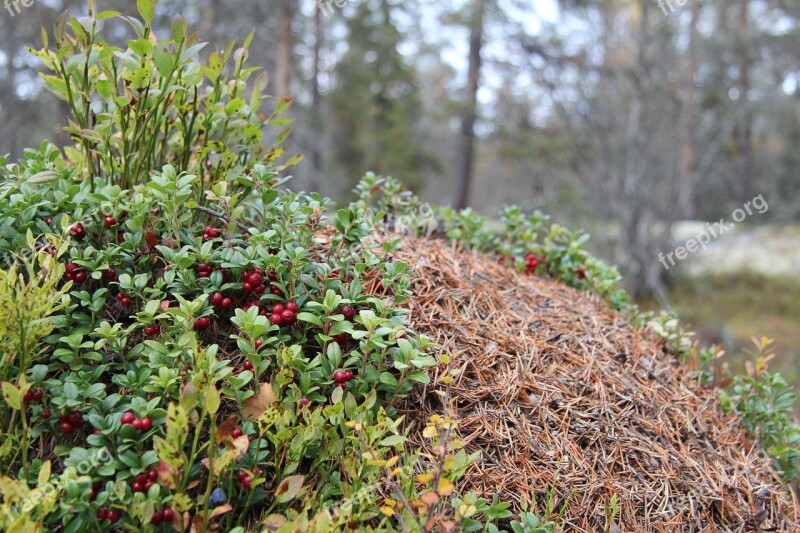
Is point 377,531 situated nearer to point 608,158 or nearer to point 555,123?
point 608,158

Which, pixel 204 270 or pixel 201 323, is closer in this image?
pixel 201 323

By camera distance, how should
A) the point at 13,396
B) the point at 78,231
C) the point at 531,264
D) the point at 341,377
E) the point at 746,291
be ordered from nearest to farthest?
the point at 13,396 < the point at 341,377 < the point at 78,231 < the point at 531,264 < the point at 746,291

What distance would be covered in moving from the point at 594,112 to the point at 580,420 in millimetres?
7467

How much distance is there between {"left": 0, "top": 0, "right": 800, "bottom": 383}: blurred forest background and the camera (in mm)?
8391

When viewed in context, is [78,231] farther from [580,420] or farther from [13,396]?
[580,420]

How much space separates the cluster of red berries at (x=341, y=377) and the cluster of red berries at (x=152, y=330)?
493 millimetres

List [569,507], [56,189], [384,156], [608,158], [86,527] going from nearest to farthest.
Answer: [86,527] < [569,507] < [56,189] < [608,158] < [384,156]

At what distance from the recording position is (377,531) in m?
1.25

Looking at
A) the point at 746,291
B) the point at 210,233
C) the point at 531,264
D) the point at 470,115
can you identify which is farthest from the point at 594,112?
the point at 210,233

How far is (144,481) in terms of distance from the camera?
125cm

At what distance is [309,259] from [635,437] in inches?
45.5

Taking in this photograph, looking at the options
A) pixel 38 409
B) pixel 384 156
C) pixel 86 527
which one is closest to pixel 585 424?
pixel 86 527

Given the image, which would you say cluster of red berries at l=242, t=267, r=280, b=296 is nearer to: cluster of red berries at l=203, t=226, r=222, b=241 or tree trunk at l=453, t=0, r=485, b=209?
cluster of red berries at l=203, t=226, r=222, b=241

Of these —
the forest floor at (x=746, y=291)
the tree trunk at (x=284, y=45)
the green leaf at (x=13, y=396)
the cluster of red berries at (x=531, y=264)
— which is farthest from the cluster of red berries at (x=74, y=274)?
the tree trunk at (x=284, y=45)
